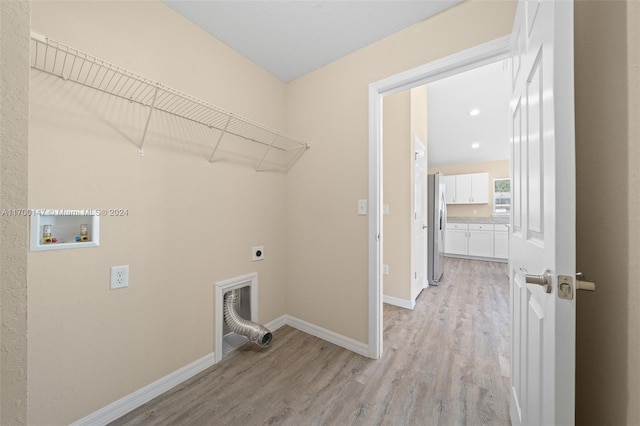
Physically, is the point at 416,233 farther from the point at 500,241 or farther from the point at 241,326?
the point at 500,241

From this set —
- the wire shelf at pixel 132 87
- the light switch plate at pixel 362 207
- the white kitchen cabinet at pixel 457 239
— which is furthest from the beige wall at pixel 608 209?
the white kitchen cabinet at pixel 457 239

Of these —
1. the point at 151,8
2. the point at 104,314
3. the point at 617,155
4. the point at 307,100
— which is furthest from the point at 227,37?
the point at 617,155

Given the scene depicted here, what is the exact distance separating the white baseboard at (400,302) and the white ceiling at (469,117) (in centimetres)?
315

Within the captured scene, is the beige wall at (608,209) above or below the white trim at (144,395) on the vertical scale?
above

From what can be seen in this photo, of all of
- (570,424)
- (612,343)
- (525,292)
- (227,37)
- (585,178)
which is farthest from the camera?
(227,37)

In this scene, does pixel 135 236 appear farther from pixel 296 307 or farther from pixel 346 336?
pixel 346 336

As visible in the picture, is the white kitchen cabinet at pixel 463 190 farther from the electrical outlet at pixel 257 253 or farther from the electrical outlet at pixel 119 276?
the electrical outlet at pixel 119 276

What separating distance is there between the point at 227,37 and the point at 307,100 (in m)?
0.77

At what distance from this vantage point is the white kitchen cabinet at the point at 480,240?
5.20m

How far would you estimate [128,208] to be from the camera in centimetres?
132

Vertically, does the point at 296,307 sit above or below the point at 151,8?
below

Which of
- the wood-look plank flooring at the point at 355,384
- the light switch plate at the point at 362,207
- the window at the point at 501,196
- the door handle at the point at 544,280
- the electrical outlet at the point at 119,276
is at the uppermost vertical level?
the window at the point at 501,196

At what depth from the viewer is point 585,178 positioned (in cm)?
79

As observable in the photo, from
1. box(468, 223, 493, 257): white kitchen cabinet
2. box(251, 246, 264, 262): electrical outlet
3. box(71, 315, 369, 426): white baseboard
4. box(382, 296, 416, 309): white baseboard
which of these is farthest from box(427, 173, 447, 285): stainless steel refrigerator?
box(251, 246, 264, 262): electrical outlet
